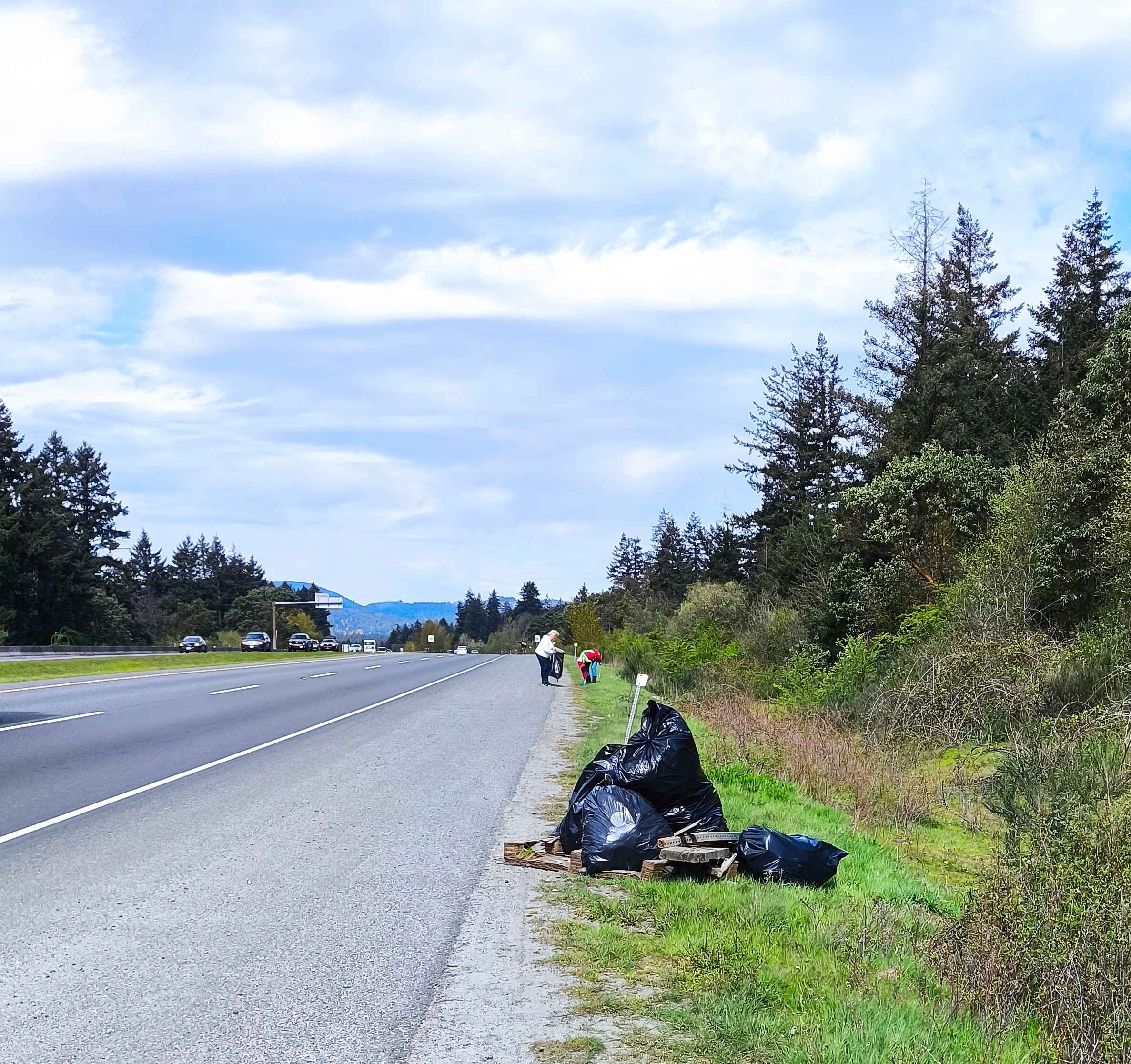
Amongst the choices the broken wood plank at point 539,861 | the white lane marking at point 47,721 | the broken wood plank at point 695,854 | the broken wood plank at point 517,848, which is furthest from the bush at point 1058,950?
the white lane marking at point 47,721

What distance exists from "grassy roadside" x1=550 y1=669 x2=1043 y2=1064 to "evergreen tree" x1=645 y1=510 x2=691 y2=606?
64.8m

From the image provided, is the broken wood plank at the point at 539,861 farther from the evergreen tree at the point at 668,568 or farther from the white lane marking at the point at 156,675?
the evergreen tree at the point at 668,568

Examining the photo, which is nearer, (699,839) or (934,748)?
(699,839)

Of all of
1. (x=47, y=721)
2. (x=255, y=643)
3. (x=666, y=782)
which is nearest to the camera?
(x=666, y=782)

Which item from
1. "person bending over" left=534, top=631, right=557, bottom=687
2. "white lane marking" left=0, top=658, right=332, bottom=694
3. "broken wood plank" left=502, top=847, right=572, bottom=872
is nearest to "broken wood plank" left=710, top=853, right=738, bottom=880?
"broken wood plank" left=502, top=847, right=572, bottom=872

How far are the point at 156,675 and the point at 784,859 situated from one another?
30426 millimetres

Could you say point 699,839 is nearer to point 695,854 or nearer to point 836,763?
point 695,854

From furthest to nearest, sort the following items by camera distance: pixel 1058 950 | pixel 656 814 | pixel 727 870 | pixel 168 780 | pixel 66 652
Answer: pixel 66 652, pixel 168 780, pixel 656 814, pixel 727 870, pixel 1058 950

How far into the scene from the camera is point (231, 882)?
25.7ft

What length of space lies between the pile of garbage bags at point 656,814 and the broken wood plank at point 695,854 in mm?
180

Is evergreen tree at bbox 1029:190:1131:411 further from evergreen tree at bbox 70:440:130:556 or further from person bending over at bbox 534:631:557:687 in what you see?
evergreen tree at bbox 70:440:130:556

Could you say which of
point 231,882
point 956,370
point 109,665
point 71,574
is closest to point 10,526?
point 71,574

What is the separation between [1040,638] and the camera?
1752cm

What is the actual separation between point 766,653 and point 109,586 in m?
72.2
